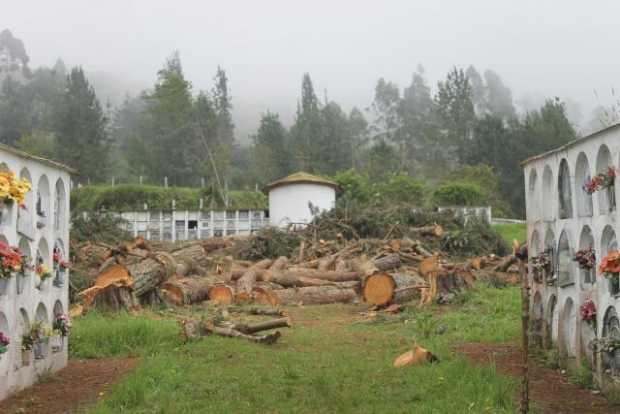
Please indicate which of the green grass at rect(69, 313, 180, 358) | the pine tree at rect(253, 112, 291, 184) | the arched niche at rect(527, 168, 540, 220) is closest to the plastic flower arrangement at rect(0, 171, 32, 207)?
the green grass at rect(69, 313, 180, 358)

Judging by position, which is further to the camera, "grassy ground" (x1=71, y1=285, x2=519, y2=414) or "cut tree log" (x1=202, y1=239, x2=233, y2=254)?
"cut tree log" (x1=202, y1=239, x2=233, y2=254)

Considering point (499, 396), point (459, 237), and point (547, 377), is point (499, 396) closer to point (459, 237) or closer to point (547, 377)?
point (547, 377)

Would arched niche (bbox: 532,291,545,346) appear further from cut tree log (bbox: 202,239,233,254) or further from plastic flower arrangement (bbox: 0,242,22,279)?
cut tree log (bbox: 202,239,233,254)

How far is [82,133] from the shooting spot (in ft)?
182

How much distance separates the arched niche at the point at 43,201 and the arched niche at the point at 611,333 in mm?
6727

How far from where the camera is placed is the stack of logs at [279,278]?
14594 millimetres

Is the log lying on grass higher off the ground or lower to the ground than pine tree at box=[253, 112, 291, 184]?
lower

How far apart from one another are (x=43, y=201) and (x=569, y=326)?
696cm

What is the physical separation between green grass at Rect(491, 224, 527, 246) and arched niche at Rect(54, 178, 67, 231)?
2358 cm

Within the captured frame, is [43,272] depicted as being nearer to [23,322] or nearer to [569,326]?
[23,322]

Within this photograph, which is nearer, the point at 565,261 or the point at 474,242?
the point at 565,261

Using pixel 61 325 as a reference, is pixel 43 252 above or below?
above

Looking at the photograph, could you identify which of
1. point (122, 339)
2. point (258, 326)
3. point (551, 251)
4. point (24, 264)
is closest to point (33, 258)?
point (24, 264)

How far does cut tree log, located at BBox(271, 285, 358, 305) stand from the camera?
1716 centimetres
